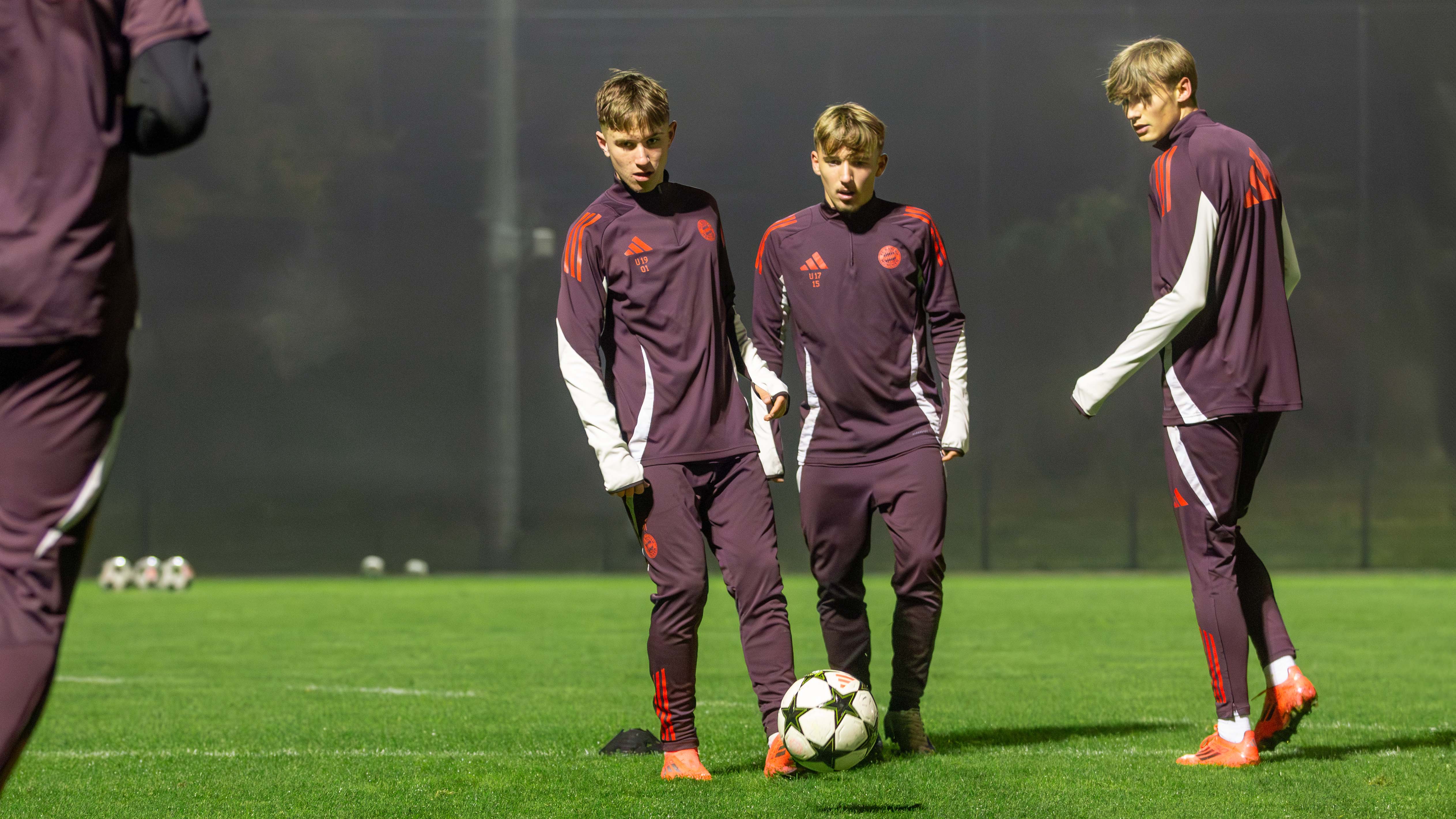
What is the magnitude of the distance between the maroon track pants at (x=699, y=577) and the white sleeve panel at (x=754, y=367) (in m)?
0.24

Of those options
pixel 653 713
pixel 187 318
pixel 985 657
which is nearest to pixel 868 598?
pixel 985 657

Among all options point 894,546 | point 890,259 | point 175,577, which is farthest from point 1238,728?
point 175,577

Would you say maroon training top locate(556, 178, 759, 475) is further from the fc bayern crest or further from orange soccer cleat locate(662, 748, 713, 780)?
orange soccer cleat locate(662, 748, 713, 780)

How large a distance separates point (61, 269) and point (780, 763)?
2.41 meters

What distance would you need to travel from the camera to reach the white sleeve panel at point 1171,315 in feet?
13.1

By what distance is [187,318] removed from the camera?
604 inches

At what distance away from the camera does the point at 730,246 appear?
1493 cm

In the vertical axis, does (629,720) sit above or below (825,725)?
below

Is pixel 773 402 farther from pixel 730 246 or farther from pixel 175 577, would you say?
pixel 175 577

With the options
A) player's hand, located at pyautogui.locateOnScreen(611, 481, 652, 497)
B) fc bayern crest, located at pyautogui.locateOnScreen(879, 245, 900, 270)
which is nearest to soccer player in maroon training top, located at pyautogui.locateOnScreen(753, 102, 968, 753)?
fc bayern crest, located at pyautogui.locateOnScreen(879, 245, 900, 270)

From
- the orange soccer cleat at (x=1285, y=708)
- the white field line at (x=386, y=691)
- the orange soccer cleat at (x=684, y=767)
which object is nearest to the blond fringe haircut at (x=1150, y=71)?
the orange soccer cleat at (x=1285, y=708)

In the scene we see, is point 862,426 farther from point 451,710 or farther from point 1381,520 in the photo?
point 1381,520

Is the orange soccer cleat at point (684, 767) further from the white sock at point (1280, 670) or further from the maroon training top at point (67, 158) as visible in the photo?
the maroon training top at point (67, 158)

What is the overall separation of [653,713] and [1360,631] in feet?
17.3
